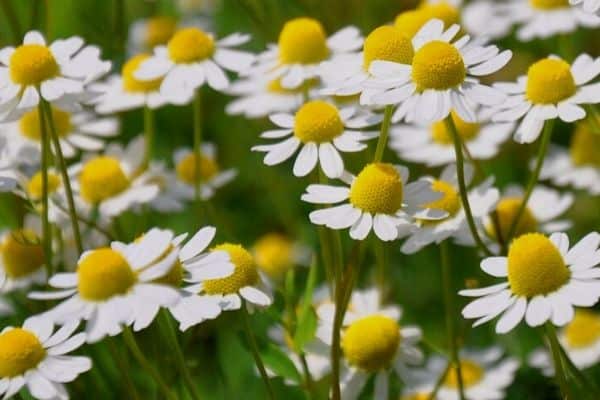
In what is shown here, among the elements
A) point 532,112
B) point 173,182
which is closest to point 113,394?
point 173,182

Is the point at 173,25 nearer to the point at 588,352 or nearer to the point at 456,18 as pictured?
the point at 456,18

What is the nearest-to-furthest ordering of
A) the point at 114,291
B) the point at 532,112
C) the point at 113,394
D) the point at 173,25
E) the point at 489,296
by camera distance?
the point at 114,291, the point at 489,296, the point at 532,112, the point at 113,394, the point at 173,25

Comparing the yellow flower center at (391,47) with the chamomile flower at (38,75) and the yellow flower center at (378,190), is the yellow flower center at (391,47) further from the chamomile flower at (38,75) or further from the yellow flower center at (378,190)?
the chamomile flower at (38,75)

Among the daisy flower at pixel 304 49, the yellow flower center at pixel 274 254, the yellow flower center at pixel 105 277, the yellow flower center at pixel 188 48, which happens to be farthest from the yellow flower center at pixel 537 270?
the yellow flower center at pixel 274 254

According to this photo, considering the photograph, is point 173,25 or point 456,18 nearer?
point 456,18

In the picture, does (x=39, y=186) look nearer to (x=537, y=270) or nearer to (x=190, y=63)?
(x=190, y=63)

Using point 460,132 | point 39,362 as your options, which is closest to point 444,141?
point 460,132
